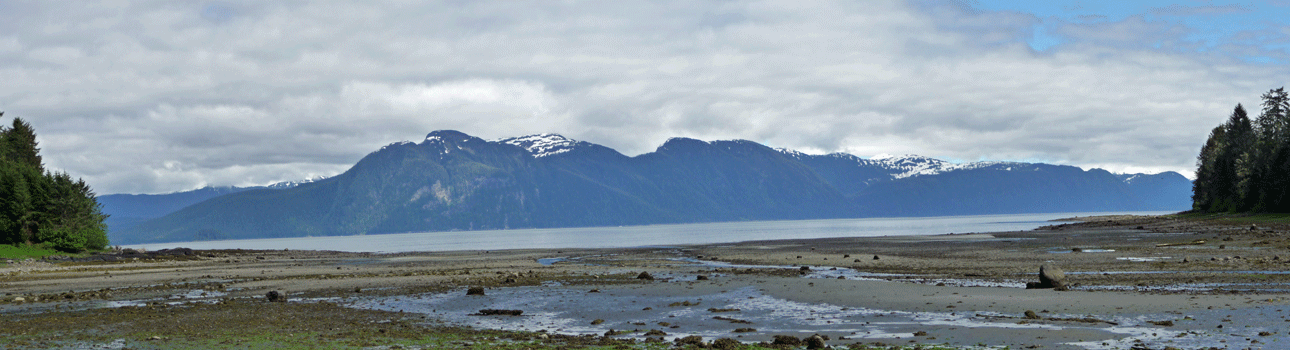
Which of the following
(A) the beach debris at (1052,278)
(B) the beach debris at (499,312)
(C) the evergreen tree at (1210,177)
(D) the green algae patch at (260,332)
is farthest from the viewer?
(C) the evergreen tree at (1210,177)

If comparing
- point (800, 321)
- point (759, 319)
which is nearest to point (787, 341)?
point (800, 321)

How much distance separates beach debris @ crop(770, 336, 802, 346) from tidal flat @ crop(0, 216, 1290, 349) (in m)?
0.05

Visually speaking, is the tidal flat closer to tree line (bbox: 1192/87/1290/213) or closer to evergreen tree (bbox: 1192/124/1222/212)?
tree line (bbox: 1192/87/1290/213)

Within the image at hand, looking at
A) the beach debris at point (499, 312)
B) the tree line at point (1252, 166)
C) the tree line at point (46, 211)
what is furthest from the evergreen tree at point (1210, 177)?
the tree line at point (46, 211)

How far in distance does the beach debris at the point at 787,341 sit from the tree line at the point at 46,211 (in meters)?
79.1

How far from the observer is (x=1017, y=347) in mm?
15859

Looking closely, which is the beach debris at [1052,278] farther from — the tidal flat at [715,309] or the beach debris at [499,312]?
the beach debris at [499,312]

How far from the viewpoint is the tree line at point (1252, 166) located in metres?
Answer: 82.8

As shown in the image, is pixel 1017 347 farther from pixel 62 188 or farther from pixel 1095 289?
pixel 62 188

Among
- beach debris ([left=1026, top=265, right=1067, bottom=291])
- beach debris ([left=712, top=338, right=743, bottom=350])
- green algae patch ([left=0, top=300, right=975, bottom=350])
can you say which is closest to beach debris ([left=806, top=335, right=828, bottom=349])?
green algae patch ([left=0, top=300, right=975, bottom=350])

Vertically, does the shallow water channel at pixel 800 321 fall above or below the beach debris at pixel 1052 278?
below

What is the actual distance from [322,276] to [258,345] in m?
30.0

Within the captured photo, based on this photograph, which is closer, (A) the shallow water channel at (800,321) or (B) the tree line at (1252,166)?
(A) the shallow water channel at (800,321)

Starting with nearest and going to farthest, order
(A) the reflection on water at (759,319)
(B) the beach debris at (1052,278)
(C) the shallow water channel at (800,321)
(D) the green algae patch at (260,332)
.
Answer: (C) the shallow water channel at (800,321) → (A) the reflection on water at (759,319) → (D) the green algae patch at (260,332) → (B) the beach debris at (1052,278)
